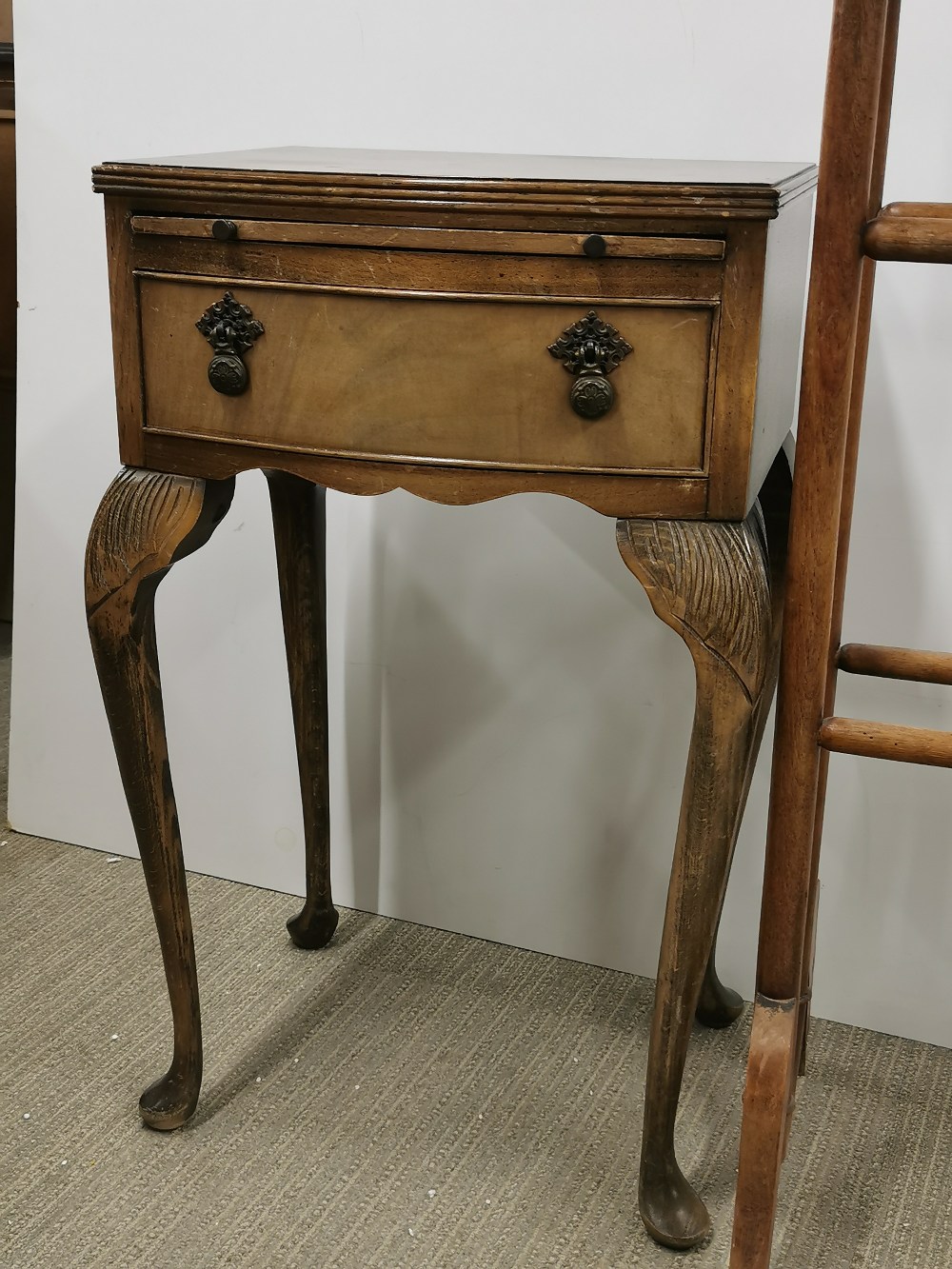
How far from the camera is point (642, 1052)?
1306 millimetres

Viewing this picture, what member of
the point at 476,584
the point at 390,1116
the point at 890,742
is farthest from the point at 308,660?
the point at 890,742

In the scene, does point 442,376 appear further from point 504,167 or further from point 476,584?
point 476,584

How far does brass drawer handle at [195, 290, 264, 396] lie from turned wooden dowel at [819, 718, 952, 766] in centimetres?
48

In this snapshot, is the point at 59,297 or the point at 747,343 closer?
the point at 747,343

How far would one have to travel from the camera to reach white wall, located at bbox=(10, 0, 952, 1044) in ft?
3.96

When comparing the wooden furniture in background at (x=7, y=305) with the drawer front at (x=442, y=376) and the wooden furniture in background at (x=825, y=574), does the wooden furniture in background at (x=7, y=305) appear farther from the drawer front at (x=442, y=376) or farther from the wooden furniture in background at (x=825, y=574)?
the wooden furniture in background at (x=825, y=574)

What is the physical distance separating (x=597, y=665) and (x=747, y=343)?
566mm

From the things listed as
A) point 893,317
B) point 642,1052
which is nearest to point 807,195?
point 893,317

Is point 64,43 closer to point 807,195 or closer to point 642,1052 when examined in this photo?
point 807,195

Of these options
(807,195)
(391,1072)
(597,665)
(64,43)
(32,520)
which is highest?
(64,43)

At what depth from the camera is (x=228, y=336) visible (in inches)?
36.8

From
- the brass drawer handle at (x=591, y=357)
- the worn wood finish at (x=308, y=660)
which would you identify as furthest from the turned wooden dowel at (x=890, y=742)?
the worn wood finish at (x=308, y=660)

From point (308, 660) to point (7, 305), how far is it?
3.75 ft

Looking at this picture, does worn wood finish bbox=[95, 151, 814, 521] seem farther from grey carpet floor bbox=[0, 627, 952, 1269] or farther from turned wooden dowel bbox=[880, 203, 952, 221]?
grey carpet floor bbox=[0, 627, 952, 1269]
